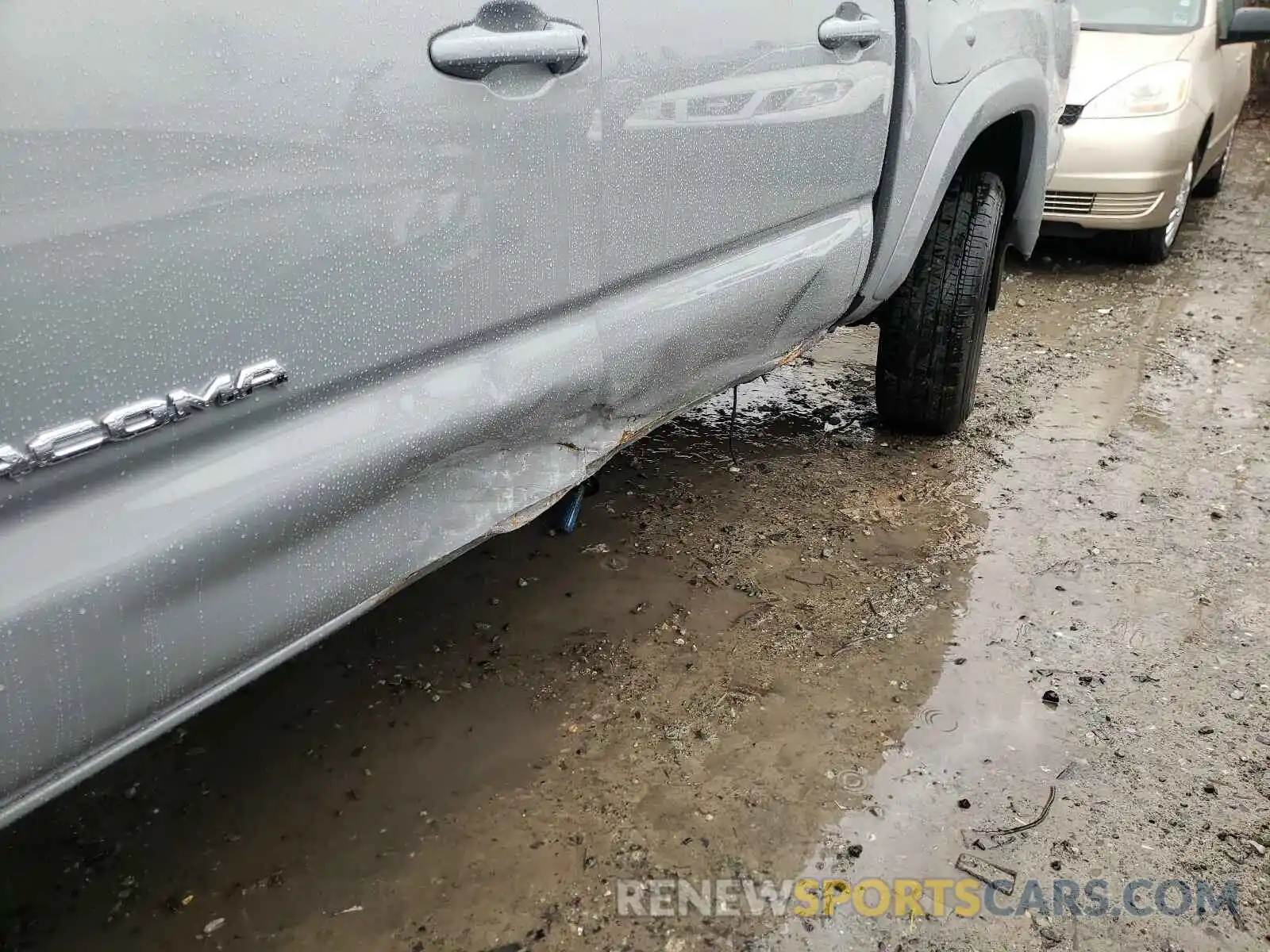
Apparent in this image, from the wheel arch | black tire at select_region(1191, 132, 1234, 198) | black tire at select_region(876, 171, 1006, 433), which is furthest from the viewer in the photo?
black tire at select_region(1191, 132, 1234, 198)

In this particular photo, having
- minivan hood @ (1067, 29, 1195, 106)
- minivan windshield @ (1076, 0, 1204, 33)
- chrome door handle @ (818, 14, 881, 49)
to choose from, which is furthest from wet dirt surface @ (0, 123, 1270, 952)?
minivan windshield @ (1076, 0, 1204, 33)

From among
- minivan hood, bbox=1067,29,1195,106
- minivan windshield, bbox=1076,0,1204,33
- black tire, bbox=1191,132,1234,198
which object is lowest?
black tire, bbox=1191,132,1234,198

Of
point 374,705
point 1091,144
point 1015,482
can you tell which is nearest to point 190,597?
point 374,705

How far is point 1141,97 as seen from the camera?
4.91 meters

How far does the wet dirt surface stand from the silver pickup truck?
0.55m

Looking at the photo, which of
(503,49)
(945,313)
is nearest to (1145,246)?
(945,313)

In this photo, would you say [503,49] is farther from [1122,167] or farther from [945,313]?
[1122,167]

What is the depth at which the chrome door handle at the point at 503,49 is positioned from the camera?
4.41ft

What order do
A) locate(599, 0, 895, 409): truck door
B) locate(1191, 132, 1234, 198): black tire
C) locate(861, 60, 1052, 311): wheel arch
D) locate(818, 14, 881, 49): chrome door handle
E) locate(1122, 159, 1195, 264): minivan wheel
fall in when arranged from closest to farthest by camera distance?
1. locate(599, 0, 895, 409): truck door
2. locate(818, 14, 881, 49): chrome door handle
3. locate(861, 60, 1052, 311): wheel arch
4. locate(1122, 159, 1195, 264): minivan wheel
5. locate(1191, 132, 1234, 198): black tire

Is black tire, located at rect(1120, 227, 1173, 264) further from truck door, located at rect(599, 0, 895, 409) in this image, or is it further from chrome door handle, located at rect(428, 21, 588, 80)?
chrome door handle, located at rect(428, 21, 588, 80)

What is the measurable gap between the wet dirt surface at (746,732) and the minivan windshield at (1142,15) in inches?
120

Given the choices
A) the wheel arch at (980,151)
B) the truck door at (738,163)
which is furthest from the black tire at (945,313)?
the truck door at (738,163)

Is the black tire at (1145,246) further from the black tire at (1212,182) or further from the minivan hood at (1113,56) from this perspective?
the black tire at (1212,182)

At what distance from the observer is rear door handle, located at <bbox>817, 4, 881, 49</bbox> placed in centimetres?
208
